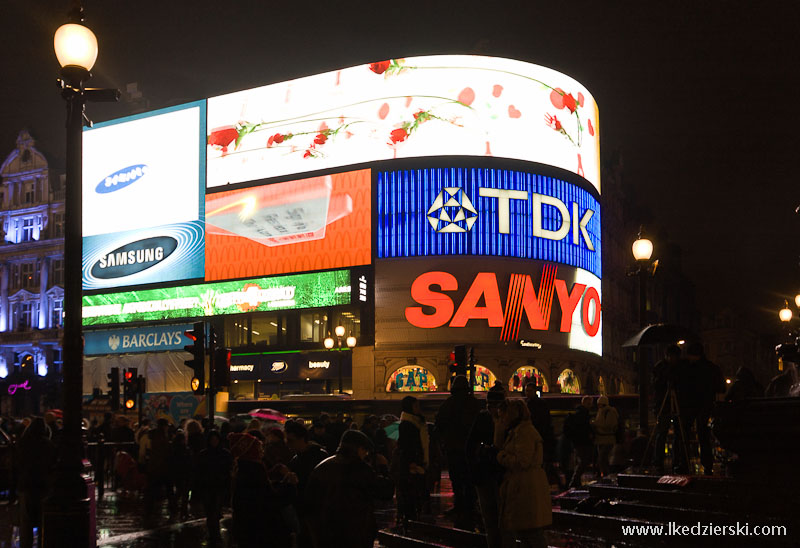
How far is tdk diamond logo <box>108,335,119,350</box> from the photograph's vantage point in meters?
61.3

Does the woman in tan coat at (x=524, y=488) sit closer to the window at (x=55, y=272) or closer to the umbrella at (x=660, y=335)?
the umbrella at (x=660, y=335)

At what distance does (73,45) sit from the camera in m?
9.84

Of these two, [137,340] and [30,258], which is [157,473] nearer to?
[137,340]

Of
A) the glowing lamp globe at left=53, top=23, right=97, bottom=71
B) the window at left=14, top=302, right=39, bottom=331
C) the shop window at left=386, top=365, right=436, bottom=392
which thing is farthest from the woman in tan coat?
the window at left=14, top=302, right=39, bottom=331

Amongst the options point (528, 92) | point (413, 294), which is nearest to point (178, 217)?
point (413, 294)

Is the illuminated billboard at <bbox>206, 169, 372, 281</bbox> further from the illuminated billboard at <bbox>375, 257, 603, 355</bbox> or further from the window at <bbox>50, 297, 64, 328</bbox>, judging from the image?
the window at <bbox>50, 297, 64, 328</bbox>

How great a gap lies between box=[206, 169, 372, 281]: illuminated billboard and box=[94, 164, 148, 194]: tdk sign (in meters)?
7.35

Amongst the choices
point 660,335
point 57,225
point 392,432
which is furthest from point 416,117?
point 660,335

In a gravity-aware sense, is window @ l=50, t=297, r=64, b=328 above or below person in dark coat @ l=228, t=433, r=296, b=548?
above

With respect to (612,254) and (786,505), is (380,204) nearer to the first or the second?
(612,254)

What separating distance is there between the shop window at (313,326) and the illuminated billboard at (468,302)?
4921 millimetres

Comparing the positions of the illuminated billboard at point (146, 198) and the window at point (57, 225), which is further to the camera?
the window at point (57, 225)

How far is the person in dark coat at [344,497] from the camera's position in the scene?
6883 millimetres

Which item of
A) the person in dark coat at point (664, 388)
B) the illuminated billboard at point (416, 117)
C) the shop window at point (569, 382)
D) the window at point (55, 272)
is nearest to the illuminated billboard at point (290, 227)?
the illuminated billboard at point (416, 117)
